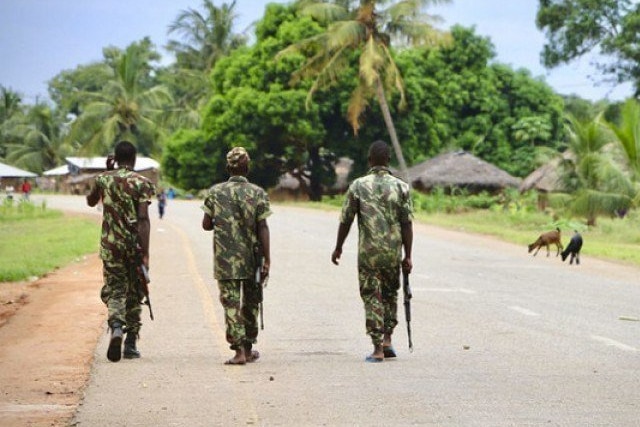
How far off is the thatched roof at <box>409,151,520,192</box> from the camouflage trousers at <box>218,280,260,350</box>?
4306cm

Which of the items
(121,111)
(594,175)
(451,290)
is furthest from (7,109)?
(451,290)

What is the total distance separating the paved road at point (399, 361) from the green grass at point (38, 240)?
4047 millimetres

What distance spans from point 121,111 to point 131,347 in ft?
221

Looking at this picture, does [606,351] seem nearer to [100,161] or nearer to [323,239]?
[323,239]

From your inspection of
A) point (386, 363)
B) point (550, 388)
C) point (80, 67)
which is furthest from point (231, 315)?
point (80, 67)

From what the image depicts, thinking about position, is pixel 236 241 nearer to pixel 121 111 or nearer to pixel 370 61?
pixel 370 61

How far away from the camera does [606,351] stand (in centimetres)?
1014

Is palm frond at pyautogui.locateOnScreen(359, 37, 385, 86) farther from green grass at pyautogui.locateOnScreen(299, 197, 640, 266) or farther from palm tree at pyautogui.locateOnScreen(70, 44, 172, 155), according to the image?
palm tree at pyautogui.locateOnScreen(70, 44, 172, 155)

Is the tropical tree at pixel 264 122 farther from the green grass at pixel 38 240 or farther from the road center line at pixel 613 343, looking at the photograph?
the road center line at pixel 613 343

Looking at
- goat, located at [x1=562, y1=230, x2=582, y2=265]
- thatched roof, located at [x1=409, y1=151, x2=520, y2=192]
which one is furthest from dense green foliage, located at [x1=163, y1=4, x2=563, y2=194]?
goat, located at [x1=562, y1=230, x2=582, y2=265]

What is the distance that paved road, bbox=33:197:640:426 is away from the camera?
7.18 meters

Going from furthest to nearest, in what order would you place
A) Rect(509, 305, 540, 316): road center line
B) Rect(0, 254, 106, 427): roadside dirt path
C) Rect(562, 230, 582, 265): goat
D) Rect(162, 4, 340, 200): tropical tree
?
1. Rect(162, 4, 340, 200): tropical tree
2. Rect(562, 230, 582, 265): goat
3. Rect(509, 305, 540, 316): road center line
4. Rect(0, 254, 106, 427): roadside dirt path

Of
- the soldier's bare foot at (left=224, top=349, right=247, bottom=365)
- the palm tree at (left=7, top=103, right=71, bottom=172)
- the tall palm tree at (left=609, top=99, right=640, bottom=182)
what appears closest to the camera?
the soldier's bare foot at (left=224, top=349, right=247, bottom=365)

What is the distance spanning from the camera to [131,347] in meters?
9.76
